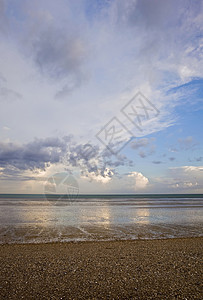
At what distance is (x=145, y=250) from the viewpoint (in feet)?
39.5

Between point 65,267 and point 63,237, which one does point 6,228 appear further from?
point 65,267

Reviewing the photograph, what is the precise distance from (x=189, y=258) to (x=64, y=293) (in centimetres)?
696

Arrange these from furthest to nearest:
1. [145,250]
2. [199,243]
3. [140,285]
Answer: [199,243]
[145,250]
[140,285]

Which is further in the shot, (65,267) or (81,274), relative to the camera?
(65,267)

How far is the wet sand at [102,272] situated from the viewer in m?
6.80

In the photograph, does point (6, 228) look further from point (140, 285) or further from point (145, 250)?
point (140, 285)

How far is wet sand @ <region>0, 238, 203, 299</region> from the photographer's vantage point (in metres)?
6.80

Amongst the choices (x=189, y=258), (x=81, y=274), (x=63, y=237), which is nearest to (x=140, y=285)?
(x=81, y=274)

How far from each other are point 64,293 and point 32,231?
41.6 feet

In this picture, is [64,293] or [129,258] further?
[129,258]

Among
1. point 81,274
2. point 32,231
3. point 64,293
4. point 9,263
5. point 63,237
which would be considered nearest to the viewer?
point 64,293

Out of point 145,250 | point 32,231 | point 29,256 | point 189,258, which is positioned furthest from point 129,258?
point 32,231

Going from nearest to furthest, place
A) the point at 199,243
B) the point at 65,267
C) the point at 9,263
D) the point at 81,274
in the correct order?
the point at 81,274
the point at 65,267
the point at 9,263
the point at 199,243

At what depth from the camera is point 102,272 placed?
848 centimetres
